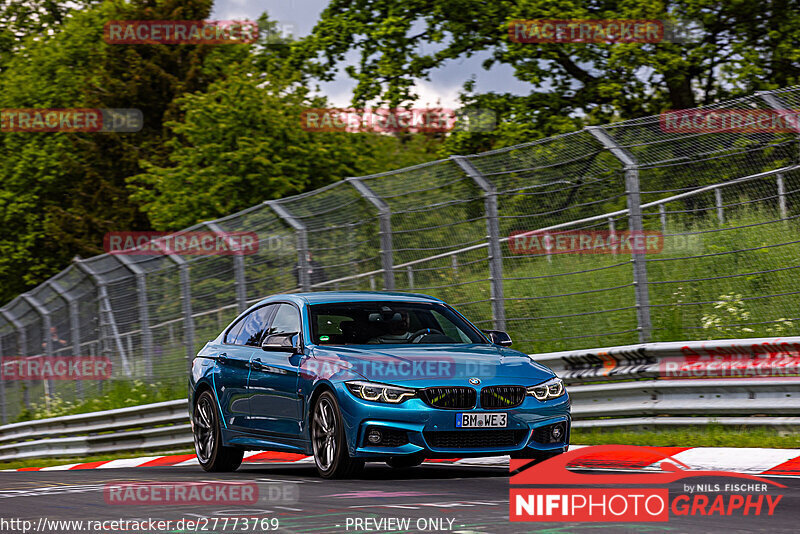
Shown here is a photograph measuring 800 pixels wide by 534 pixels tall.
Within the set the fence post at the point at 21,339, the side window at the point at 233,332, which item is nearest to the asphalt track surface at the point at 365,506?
the side window at the point at 233,332

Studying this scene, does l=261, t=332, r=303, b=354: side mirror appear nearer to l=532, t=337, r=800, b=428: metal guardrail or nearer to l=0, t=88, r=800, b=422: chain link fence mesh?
l=532, t=337, r=800, b=428: metal guardrail

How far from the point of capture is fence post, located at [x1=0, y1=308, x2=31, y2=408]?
25406 mm

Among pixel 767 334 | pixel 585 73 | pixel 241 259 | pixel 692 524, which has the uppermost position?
pixel 585 73

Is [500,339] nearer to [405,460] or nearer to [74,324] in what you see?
[405,460]

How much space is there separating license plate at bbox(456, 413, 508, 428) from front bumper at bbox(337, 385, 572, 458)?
3 centimetres

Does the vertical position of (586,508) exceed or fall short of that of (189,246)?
it falls short

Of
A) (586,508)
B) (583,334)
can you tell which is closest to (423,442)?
(586,508)

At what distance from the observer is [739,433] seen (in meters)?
10.0

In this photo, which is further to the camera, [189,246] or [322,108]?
[322,108]

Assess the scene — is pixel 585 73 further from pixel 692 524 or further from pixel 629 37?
pixel 692 524

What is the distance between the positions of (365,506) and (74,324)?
16.2 m

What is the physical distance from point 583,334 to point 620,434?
4.71ft

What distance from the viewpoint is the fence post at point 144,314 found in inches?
787

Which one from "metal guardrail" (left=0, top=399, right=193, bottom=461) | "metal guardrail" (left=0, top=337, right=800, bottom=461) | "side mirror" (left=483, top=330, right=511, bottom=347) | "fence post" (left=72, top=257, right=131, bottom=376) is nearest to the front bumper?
"side mirror" (left=483, top=330, right=511, bottom=347)
